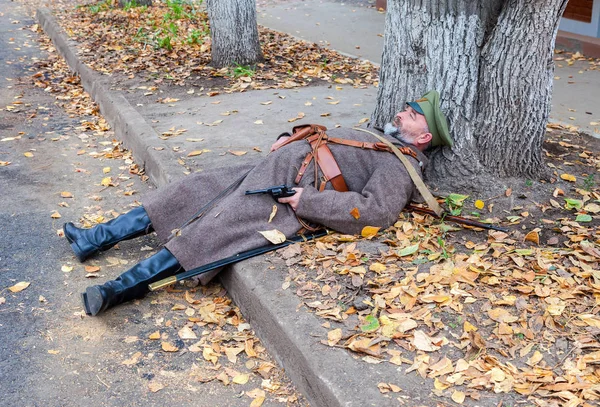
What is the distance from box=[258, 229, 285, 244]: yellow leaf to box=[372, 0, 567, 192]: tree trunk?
1286 millimetres

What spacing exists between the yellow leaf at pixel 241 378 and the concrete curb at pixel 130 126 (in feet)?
7.01

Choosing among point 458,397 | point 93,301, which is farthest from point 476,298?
point 93,301

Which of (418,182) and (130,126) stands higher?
(418,182)

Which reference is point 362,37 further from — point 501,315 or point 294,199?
point 501,315

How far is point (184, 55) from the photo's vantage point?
348 inches

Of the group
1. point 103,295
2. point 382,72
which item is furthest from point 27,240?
point 382,72

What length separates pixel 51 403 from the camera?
294 cm

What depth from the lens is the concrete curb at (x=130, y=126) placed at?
530 centimetres

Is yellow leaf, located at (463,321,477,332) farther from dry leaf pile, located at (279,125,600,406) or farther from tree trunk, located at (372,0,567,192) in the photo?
tree trunk, located at (372,0,567,192)

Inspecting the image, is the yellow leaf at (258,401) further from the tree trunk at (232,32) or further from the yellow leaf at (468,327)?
the tree trunk at (232,32)

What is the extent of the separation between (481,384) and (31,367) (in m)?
2.06

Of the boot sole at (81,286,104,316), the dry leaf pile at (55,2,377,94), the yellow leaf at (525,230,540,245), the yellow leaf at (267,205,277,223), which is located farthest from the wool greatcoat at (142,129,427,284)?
the dry leaf pile at (55,2,377,94)

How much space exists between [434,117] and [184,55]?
5441 mm

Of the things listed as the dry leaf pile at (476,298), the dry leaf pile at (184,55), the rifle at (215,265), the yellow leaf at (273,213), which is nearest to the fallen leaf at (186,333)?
the rifle at (215,265)
